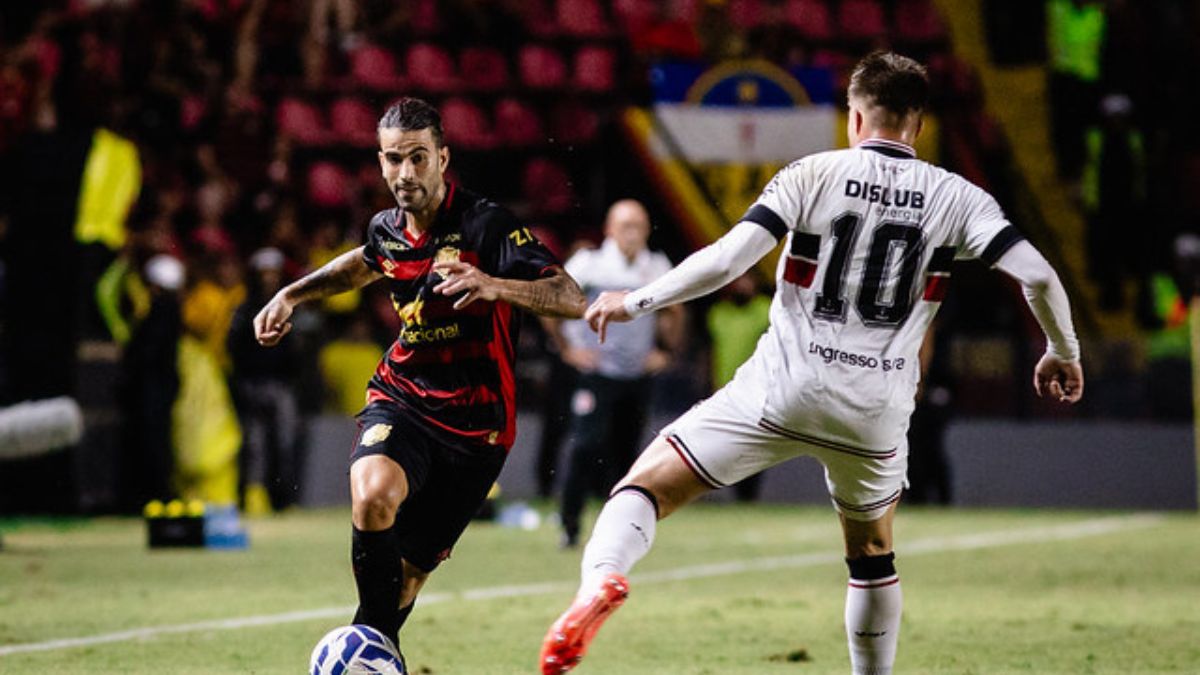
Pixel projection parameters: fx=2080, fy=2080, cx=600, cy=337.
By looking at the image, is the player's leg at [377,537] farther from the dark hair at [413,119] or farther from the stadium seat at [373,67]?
the stadium seat at [373,67]

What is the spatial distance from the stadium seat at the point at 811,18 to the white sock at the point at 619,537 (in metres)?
15.9

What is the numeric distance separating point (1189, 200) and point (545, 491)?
7.33m

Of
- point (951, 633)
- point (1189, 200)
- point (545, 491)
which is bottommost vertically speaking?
point (545, 491)

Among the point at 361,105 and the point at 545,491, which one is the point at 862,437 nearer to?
Result: the point at 545,491

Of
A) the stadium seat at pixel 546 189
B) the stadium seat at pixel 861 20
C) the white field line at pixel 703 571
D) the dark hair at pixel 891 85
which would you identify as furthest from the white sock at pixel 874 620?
the stadium seat at pixel 861 20

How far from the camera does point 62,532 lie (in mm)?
15734

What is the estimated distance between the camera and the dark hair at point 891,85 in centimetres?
635

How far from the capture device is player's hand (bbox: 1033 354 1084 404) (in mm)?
6422

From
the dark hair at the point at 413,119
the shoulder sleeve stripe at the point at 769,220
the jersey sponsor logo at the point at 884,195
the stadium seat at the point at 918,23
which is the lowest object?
the shoulder sleeve stripe at the point at 769,220

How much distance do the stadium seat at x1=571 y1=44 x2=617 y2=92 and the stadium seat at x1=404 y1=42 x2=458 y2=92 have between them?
1.27 metres

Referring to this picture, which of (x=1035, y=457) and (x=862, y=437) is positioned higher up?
(x=862, y=437)

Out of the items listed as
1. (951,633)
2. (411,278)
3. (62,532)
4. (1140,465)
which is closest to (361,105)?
(62,532)

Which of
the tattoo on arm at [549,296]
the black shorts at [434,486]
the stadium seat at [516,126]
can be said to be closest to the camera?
the tattoo on arm at [549,296]

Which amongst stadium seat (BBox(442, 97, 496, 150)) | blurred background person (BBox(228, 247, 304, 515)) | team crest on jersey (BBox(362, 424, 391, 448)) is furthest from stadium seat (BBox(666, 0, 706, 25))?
team crest on jersey (BBox(362, 424, 391, 448))
